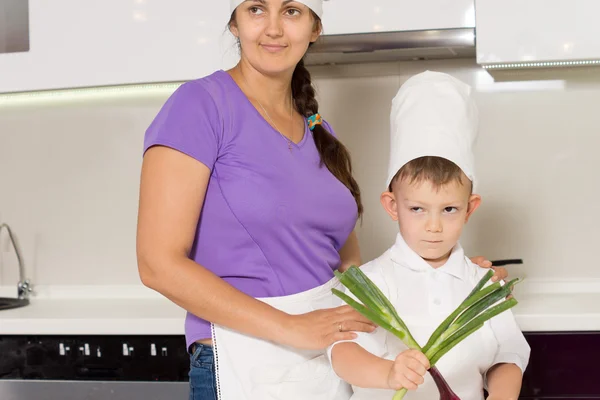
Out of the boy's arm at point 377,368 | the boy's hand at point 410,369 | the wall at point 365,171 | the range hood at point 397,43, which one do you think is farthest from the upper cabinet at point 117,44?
the boy's hand at point 410,369

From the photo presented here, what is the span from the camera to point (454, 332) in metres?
1.12

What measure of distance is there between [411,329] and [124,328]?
0.93m

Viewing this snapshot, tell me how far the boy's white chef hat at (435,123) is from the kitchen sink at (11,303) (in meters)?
1.51

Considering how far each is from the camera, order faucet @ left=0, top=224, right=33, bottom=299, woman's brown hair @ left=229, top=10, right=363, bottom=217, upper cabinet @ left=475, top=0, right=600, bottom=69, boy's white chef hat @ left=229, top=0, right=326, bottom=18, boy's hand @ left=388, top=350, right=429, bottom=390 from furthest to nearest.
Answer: faucet @ left=0, top=224, right=33, bottom=299
upper cabinet @ left=475, top=0, right=600, bottom=69
woman's brown hair @ left=229, top=10, right=363, bottom=217
boy's white chef hat @ left=229, top=0, right=326, bottom=18
boy's hand @ left=388, top=350, right=429, bottom=390

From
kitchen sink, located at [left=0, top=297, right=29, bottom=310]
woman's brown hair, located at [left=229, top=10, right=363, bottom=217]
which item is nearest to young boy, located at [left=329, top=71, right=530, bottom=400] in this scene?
woman's brown hair, located at [left=229, top=10, right=363, bottom=217]

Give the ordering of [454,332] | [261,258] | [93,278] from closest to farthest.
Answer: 1. [454,332]
2. [261,258]
3. [93,278]

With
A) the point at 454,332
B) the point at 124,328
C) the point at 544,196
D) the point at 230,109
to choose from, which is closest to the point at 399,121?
the point at 230,109

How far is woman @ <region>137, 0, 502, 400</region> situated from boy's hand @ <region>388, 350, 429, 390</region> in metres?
0.17

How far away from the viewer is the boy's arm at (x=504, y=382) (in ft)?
4.10

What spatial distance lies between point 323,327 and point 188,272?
0.77 feet

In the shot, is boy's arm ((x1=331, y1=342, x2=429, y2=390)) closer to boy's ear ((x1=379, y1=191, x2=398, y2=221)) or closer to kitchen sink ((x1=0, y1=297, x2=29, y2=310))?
boy's ear ((x1=379, y1=191, x2=398, y2=221))

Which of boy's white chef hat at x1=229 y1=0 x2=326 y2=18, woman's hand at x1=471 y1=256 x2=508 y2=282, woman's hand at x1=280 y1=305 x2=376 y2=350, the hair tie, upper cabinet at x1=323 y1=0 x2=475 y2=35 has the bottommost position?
woman's hand at x1=280 y1=305 x2=376 y2=350

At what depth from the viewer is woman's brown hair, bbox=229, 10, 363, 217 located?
1.60 meters

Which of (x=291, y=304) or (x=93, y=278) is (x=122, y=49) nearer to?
(x=93, y=278)
